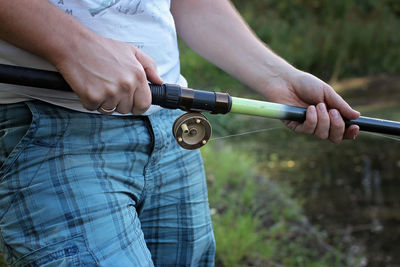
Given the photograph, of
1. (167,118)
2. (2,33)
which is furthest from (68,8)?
(167,118)

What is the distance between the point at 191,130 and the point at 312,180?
511cm

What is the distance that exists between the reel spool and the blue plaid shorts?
0.05m

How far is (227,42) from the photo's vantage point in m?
Answer: 1.75

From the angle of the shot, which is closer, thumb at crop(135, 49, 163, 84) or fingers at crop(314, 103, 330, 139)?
thumb at crop(135, 49, 163, 84)

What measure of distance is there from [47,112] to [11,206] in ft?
0.76

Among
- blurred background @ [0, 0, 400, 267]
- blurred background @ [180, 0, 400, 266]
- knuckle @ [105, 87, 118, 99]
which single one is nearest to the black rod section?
knuckle @ [105, 87, 118, 99]

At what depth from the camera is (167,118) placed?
156 cm

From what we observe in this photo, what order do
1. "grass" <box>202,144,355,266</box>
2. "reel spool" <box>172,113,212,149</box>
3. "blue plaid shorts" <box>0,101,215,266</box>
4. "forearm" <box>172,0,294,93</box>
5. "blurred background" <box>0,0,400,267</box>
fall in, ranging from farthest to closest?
"blurred background" <box>0,0,400,267</box> → "grass" <box>202,144,355,266</box> → "forearm" <box>172,0,294,93</box> → "reel spool" <box>172,113,212,149</box> → "blue plaid shorts" <box>0,101,215,266</box>

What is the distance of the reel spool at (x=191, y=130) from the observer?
4.80 feet

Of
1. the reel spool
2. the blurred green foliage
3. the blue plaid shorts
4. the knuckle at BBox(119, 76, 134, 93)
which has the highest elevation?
the blurred green foliage

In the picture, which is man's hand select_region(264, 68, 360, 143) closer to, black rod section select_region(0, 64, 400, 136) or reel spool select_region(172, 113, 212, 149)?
black rod section select_region(0, 64, 400, 136)

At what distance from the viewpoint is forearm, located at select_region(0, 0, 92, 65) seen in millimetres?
1142

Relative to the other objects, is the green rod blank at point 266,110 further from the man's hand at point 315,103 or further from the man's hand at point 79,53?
the man's hand at point 79,53

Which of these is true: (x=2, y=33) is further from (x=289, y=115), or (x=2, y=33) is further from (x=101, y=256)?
(x=289, y=115)
